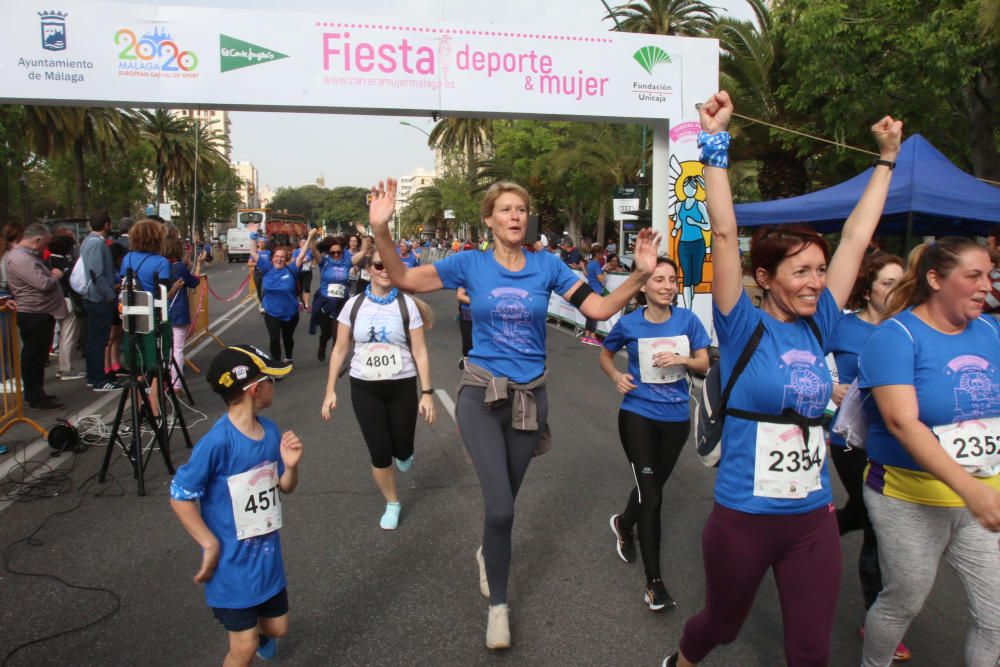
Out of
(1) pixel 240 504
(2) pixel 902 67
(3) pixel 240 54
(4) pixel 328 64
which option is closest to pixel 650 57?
(2) pixel 902 67

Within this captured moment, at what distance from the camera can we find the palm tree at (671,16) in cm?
2525

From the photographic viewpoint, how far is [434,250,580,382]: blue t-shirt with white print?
3305mm

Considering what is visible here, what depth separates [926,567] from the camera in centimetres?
255

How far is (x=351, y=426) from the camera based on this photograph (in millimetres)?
7348

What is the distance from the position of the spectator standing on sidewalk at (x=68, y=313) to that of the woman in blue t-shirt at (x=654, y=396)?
8382 mm

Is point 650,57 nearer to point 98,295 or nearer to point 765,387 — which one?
point 98,295

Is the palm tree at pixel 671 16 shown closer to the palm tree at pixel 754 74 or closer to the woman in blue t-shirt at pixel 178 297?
the palm tree at pixel 754 74

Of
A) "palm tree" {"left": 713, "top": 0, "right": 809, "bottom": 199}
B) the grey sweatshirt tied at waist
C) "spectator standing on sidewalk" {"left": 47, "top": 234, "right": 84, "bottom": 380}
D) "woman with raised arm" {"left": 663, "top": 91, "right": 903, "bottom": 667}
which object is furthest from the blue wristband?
"palm tree" {"left": 713, "top": 0, "right": 809, "bottom": 199}

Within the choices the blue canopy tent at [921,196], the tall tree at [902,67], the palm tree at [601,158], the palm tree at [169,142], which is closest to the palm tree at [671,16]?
the palm tree at [601,158]

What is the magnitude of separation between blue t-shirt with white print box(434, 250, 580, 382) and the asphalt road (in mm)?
1241

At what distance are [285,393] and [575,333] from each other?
307 inches

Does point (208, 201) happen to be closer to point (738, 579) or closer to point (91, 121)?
point (91, 121)

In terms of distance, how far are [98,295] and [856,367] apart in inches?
332

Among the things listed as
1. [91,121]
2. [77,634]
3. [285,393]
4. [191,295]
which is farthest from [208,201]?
[77,634]
